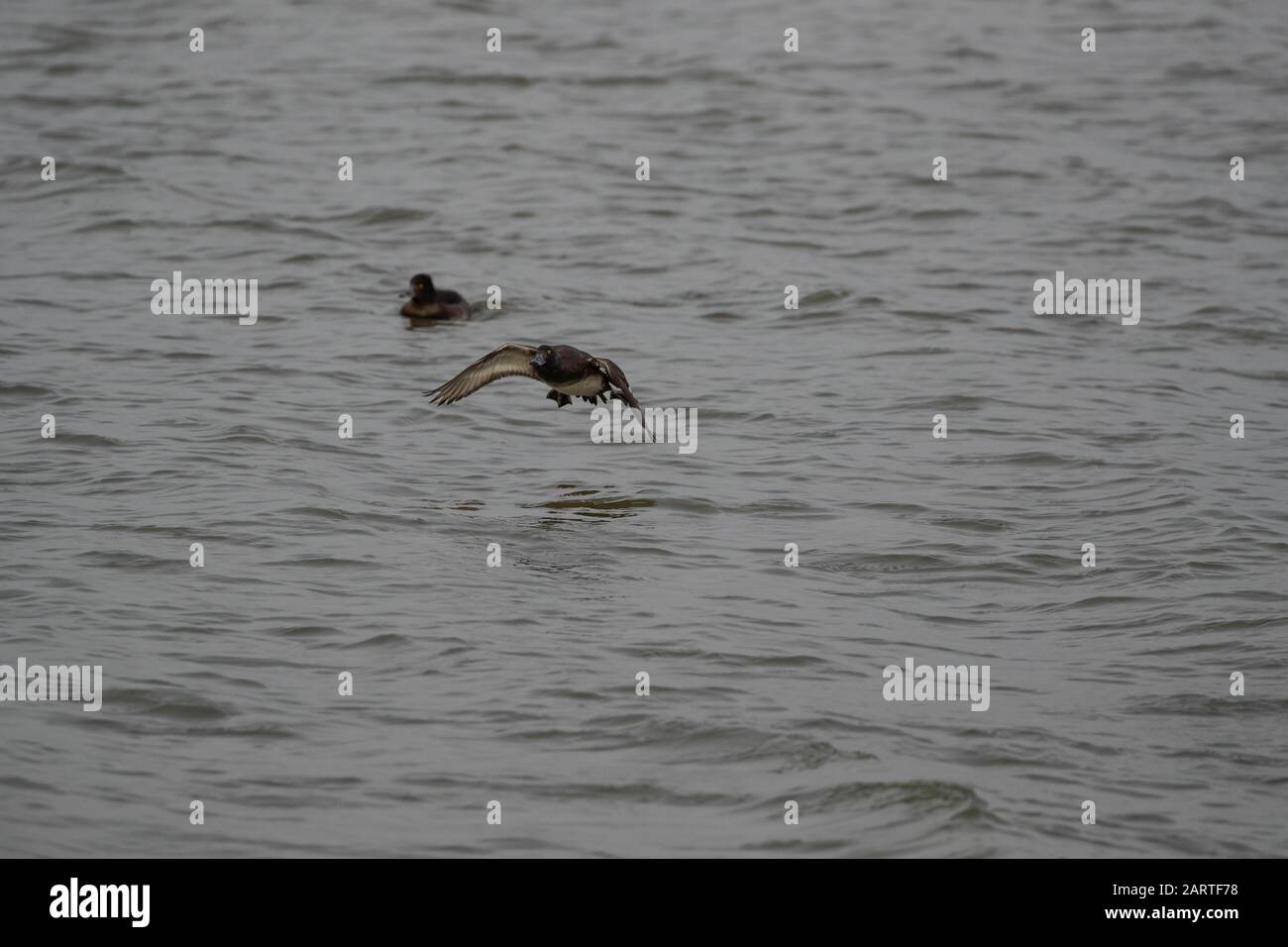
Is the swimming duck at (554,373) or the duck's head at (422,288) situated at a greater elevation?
the duck's head at (422,288)

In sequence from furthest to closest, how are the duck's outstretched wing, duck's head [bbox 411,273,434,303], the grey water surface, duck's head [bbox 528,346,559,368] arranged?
1. duck's head [bbox 411,273,434,303]
2. the duck's outstretched wing
3. duck's head [bbox 528,346,559,368]
4. the grey water surface

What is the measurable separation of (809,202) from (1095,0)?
411 inches

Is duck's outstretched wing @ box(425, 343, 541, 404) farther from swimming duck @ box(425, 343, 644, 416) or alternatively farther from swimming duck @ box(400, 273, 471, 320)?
swimming duck @ box(400, 273, 471, 320)

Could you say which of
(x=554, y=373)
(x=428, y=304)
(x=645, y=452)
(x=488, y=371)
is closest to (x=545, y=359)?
(x=554, y=373)

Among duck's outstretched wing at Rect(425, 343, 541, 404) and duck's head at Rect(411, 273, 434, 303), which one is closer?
duck's outstretched wing at Rect(425, 343, 541, 404)

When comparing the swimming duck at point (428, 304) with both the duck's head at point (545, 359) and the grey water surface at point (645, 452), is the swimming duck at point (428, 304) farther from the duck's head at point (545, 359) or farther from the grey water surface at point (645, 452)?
the duck's head at point (545, 359)

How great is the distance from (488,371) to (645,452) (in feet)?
4.13

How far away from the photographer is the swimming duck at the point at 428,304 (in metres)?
14.5

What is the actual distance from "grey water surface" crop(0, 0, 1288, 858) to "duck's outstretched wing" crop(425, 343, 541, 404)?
18.5 inches

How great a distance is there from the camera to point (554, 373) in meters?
11.0

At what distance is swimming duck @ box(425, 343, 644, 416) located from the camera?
10930mm

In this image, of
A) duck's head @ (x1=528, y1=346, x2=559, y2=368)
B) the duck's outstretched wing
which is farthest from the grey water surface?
duck's head @ (x1=528, y1=346, x2=559, y2=368)

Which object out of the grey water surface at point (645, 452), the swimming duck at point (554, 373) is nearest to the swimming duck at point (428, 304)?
the grey water surface at point (645, 452)

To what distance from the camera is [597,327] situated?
573 inches
